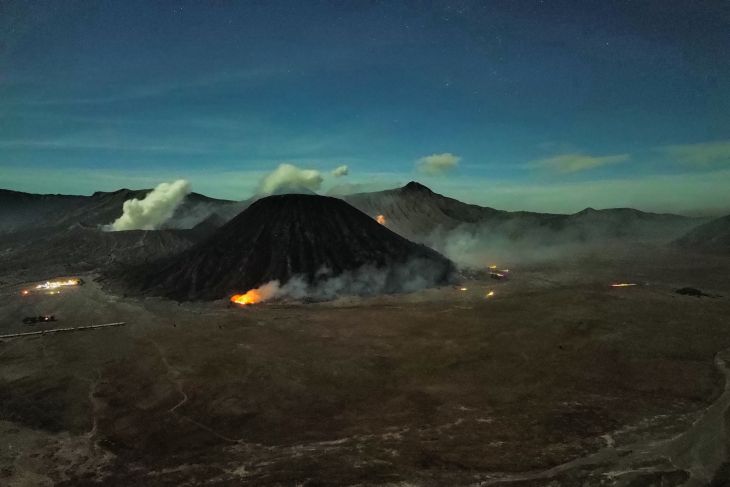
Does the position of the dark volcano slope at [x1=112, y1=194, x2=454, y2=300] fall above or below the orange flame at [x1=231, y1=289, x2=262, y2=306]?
above

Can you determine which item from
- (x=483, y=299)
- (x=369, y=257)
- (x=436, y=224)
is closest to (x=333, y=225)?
(x=369, y=257)

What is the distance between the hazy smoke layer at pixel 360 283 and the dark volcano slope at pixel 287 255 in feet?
0.79

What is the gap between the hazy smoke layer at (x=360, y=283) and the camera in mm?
53156

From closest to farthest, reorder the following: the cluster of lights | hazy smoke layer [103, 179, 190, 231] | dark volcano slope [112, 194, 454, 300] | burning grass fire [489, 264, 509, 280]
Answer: dark volcano slope [112, 194, 454, 300], the cluster of lights, burning grass fire [489, 264, 509, 280], hazy smoke layer [103, 179, 190, 231]

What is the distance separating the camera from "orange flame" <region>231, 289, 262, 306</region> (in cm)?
5075

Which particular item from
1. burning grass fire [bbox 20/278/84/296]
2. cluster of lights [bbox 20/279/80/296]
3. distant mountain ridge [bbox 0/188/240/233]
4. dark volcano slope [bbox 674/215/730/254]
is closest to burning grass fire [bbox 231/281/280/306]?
cluster of lights [bbox 20/279/80/296]

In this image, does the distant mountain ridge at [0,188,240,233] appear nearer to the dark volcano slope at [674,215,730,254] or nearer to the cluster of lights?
the cluster of lights

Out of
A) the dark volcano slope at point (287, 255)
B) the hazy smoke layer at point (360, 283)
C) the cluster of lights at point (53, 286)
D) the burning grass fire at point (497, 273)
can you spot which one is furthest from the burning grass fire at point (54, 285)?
the burning grass fire at point (497, 273)

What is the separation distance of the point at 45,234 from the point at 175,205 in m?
32.9

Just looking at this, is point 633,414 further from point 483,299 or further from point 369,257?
point 369,257

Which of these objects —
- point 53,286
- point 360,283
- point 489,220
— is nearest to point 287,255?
point 360,283

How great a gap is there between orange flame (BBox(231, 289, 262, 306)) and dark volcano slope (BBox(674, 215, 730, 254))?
4456 inches

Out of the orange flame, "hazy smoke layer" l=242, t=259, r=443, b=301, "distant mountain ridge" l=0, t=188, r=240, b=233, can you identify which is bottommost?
the orange flame

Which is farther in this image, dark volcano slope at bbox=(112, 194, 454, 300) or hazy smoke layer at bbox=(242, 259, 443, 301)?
dark volcano slope at bbox=(112, 194, 454, 300)
